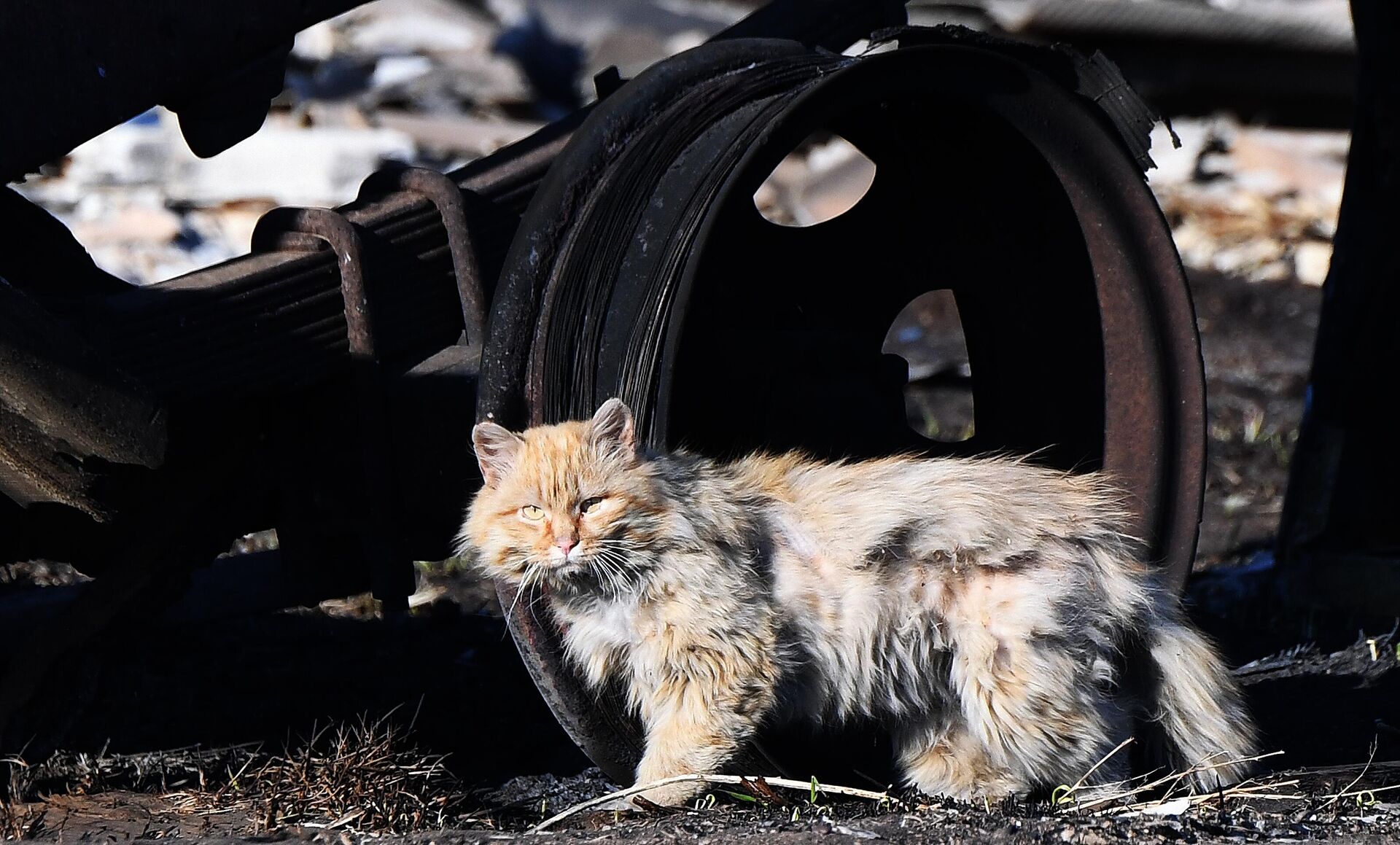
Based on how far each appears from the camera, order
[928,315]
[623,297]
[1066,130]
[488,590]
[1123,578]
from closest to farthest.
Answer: [623,297] < [1123,578] < [1066,130] < [488,590] < [928,315]

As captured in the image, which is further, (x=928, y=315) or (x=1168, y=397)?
(x=928, y=315)

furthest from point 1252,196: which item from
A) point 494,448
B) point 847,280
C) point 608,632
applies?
point 494,448

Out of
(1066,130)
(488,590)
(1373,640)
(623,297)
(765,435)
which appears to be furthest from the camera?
(488,590)

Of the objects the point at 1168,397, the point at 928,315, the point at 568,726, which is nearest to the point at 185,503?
the point at 568,726

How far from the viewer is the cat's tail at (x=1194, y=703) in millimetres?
3453

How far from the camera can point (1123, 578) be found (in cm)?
343

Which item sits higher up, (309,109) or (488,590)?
(309,109)

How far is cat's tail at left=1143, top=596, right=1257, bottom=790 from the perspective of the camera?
3453 mm

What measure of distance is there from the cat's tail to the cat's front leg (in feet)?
3.41

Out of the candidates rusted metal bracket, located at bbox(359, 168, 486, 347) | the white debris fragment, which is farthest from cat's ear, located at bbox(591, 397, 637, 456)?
the white debris fragment

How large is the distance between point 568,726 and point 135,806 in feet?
3.94

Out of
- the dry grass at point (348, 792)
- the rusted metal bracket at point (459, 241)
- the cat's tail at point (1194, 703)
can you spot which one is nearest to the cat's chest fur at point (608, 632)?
the dry grass at point (348, 792)

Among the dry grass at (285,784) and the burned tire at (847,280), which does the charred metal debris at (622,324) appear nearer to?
the burned tire at (847,280)

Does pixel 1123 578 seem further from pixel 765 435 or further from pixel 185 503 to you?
pixel 185 503
